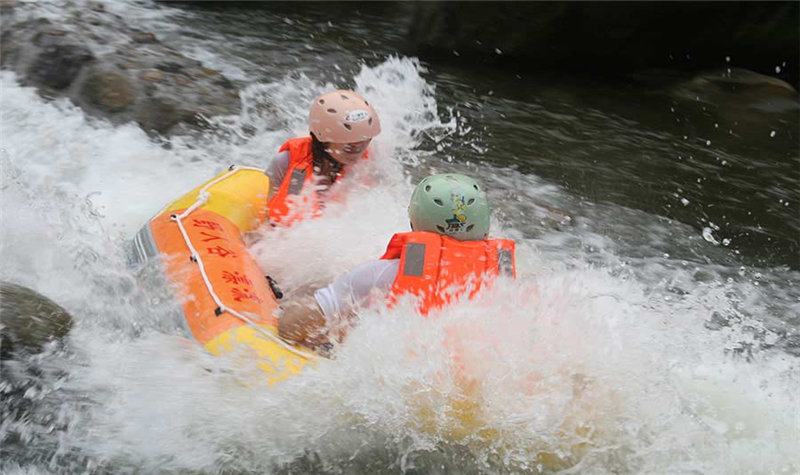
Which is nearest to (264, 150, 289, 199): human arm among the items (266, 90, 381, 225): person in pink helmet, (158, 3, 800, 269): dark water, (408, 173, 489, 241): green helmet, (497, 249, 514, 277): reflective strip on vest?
(266, 90, 381, 225): person in pink helmet

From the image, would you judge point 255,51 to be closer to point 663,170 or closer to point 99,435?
point 663,170

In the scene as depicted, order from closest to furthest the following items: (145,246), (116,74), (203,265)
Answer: (203,265) → (145,246) → (116,74)

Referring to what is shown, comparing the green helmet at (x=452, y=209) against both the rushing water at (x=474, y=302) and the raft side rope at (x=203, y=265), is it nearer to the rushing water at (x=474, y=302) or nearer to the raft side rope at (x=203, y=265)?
the rushing water at (x=474, y=302)

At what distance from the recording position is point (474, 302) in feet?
12.3

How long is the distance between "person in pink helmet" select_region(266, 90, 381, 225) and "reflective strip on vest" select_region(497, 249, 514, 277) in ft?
5.34

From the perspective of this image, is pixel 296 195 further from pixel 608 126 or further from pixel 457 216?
pixel 608 126

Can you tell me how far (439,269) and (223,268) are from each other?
1.45 meters

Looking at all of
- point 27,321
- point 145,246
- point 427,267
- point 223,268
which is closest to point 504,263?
point 427,267

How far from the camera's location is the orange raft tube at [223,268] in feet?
13.2

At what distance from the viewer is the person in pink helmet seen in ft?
17.1

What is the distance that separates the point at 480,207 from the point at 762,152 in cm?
565

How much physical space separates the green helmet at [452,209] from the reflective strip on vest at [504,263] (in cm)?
13

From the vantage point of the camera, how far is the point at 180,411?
390 cm

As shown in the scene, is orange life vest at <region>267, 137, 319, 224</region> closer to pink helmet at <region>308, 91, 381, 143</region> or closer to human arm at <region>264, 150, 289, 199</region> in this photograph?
human arm at <region>264, 150, 289, 199</region>
